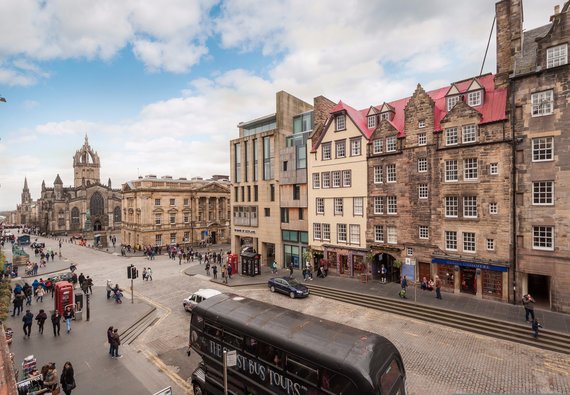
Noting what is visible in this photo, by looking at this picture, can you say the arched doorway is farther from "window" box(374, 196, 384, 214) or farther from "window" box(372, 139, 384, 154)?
"window" box(372, 139, 384, 154)

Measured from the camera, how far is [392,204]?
85.4 ft

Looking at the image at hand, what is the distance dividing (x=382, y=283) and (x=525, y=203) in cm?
1256

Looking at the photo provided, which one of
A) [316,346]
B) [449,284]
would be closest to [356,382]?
[316,346]

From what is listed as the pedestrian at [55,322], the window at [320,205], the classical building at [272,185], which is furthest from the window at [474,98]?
the pedestrian at [55,322]

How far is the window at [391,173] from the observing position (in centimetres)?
2595

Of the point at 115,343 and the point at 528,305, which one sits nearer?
the point at 115,343

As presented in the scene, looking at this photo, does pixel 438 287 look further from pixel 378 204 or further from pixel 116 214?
pixel 116 214

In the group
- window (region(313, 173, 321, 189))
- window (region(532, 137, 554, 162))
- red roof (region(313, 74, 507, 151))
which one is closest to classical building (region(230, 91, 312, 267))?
window (region(313, 173, 321, 189))

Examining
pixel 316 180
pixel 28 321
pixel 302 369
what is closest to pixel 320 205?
pixel 316 180

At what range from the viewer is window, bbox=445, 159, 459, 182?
22688 mm

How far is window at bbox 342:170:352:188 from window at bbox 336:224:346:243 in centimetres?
417

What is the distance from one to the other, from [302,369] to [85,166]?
406 feet

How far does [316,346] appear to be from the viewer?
8.39m

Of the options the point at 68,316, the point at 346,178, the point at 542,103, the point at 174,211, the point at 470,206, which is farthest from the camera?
the point at 174,211
